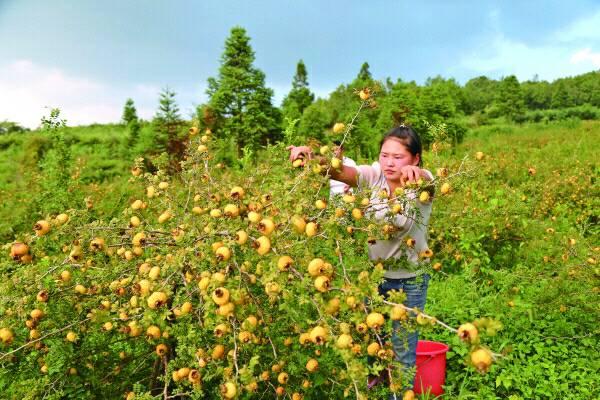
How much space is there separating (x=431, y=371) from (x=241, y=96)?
1304 cm

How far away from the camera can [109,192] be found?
7770 millimetres

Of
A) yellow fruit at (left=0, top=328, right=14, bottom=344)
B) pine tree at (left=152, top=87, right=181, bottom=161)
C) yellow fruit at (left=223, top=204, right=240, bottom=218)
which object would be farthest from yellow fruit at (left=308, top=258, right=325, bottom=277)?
pine tree at (left=152, top=87, right=181, bottom=161)

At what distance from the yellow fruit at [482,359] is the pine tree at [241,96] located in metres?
13.1

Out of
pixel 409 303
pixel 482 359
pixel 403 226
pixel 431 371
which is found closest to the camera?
pixel 482 359

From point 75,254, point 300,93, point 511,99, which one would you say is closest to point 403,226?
point 75,254

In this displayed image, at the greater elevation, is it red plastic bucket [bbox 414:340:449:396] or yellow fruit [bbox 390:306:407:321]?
yellow fruit [bbox 390:306:407:321]

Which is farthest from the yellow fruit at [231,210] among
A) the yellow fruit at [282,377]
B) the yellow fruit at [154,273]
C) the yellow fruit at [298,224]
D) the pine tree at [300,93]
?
the pine tree at [300,93]

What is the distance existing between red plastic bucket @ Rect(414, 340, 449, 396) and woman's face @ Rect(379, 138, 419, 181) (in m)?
1.31

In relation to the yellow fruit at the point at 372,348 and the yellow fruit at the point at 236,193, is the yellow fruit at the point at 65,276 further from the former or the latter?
the yellow fruit at the point at 372,348

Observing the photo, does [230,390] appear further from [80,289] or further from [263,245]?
[80,289]

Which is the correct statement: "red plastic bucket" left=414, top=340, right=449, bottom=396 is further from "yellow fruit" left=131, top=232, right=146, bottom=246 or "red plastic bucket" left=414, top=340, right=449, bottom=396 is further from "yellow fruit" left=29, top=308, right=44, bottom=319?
"yellow fruit" left=29, top=308, right=44, bottom=319

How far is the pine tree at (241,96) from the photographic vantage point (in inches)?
570

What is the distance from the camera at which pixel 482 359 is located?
123 centimetres

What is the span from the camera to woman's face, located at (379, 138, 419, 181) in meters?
2.55
